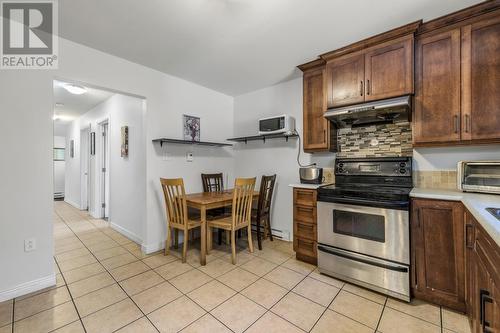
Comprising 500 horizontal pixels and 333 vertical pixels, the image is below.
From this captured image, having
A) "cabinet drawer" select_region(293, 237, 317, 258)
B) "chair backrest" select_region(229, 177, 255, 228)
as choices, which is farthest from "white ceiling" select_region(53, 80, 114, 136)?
"cabinet drawer" select_region(293, 237, 317, 258)

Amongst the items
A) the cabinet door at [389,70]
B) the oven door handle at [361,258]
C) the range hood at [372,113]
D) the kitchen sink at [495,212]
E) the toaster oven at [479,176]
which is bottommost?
the oven door handle at [361,258]

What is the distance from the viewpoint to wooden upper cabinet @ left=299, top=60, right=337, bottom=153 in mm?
2662

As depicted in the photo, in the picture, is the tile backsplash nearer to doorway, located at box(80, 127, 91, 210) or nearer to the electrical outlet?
the electrical outlet

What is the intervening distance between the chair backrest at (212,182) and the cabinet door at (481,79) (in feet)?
9.97

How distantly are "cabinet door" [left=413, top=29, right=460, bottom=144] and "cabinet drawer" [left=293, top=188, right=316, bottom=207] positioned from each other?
1.14m

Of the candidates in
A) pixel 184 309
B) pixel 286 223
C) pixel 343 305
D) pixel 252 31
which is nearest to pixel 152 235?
pixel 184 309

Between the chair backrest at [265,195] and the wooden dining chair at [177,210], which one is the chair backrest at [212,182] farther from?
the chair backrest at [265,195]

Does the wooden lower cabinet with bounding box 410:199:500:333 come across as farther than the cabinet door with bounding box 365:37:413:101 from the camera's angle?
No

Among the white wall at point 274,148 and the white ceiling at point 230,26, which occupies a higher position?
the white ceiling at point 230,26

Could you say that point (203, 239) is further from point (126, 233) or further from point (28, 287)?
point (126, 233)

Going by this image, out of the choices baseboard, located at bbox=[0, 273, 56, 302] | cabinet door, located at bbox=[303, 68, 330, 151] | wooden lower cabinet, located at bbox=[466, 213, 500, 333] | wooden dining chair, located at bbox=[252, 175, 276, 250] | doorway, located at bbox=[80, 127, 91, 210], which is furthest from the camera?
doorway, located at bbox=[80, 127, 91, 210]

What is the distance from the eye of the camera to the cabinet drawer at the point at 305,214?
2470mm

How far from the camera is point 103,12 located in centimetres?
185

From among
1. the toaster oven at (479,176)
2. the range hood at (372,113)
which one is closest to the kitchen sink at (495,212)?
the toaster oven at (479,176)
